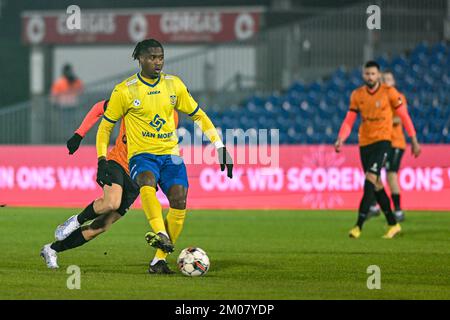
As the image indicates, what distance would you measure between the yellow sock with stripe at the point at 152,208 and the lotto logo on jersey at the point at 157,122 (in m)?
0.62

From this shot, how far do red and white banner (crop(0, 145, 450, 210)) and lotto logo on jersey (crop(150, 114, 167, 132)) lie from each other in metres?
10.2

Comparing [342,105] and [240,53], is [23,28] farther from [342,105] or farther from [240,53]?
[342,105]

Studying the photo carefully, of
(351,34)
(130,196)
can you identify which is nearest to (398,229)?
(130,196)

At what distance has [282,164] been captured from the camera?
21969 mm

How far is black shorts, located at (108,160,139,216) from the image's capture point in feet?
37.6

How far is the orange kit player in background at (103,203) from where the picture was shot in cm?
1138

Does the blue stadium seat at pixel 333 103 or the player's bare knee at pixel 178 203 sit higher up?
the blue stadium seat at pixel 333 103

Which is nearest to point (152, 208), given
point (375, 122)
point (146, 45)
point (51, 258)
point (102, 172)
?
point (102, 172)

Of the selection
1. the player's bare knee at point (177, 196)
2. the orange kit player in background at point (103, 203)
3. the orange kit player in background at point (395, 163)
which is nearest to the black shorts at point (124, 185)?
the orange kit player in background at point (103, 203)

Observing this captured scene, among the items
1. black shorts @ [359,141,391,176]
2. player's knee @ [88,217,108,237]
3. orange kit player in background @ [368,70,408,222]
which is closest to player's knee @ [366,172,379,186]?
black shorts @ [359,141,391,176]

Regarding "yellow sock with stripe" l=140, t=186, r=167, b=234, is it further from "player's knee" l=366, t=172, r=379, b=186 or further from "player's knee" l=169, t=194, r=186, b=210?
"player's knee" l=366, t=172, r=379, b=186

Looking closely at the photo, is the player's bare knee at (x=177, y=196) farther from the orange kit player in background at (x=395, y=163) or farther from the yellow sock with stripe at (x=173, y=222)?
the orange kit player in background at (x=395, y=163)

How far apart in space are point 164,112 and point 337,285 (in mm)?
2396

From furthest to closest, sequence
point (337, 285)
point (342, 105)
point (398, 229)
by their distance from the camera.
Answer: point (342, 105), point (398, 229), point (337, 285)
